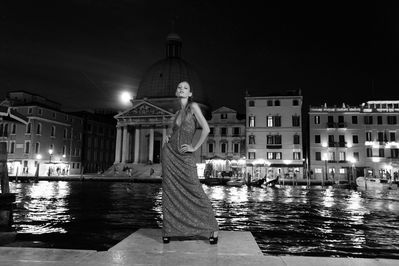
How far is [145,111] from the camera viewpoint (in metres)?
66.1

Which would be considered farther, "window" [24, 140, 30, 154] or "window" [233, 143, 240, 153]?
"window" [233, 143, 240, 153]

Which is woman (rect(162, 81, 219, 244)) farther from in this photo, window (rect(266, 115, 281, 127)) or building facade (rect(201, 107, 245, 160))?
building facade (rect(201, 107, 245, 160))

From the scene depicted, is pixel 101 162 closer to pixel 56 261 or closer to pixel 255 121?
pixel 255 121

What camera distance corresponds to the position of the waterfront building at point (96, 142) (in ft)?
238

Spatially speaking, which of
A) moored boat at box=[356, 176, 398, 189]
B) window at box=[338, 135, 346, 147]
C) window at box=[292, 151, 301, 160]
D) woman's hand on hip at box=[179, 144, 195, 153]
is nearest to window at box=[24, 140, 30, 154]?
window at box=[292, 151, 301, 160]

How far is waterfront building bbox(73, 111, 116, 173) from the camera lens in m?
72.4

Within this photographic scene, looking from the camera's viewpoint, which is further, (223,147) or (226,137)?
(223,147)

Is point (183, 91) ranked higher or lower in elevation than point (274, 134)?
lower

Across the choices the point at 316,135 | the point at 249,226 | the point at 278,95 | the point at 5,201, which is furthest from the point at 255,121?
the point at 5,201

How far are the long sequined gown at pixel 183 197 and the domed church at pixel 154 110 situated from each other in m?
54.8

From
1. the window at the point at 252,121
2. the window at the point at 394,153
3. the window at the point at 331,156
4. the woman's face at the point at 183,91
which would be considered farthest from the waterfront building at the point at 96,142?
the woman's face at the point at 183,91

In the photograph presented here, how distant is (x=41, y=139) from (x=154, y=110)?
1971cm

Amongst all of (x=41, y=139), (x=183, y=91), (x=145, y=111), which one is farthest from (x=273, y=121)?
(x=183, y=91)

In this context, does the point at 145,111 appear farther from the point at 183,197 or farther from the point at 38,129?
the point at 183,197
